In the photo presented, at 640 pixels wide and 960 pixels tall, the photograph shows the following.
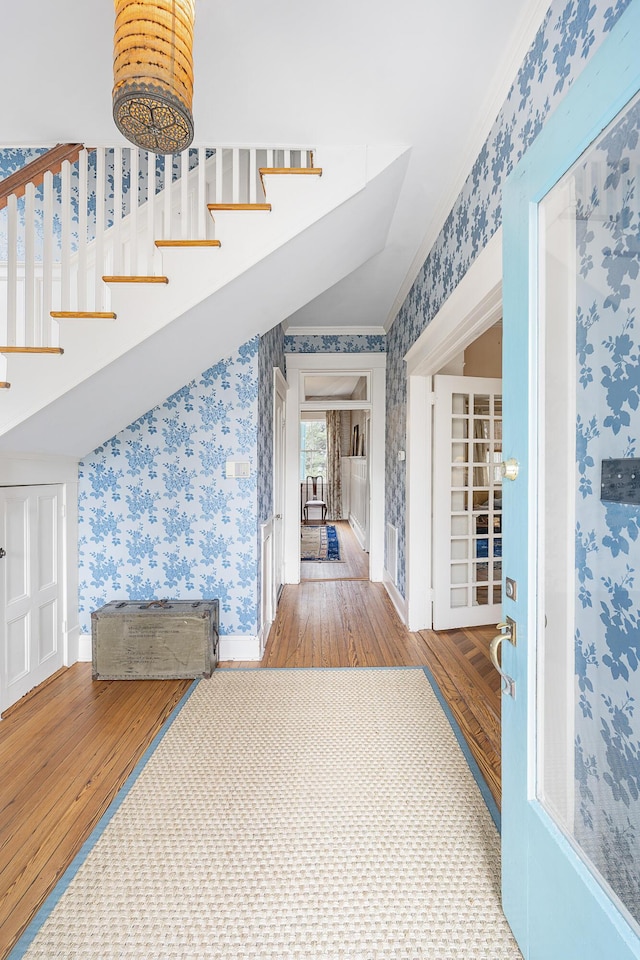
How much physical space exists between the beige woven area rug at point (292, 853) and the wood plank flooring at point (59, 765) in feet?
0.27

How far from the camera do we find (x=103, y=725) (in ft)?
Result: 7.19

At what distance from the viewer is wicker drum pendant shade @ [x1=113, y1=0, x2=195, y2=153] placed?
3.25ft

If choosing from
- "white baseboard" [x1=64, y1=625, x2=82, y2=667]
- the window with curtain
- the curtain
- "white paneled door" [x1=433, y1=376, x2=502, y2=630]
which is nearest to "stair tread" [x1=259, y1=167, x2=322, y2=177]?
"white paneled door" [x1=433, y1=376, x2=502, y2=630]

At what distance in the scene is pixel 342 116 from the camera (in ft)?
6.31

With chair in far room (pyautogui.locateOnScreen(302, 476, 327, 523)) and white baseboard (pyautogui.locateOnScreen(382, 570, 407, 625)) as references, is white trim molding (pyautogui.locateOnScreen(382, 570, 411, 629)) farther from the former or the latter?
chair in far room (pyautogui.locateOnScreen(302, 476, 327, 523))

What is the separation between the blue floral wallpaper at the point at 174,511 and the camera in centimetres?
289

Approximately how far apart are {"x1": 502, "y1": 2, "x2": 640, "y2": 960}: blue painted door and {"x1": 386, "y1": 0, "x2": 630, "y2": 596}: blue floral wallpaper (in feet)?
1.50

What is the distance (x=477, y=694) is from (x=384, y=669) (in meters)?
0.54

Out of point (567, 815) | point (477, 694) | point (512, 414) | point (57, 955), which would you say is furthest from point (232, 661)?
point (512, 414)

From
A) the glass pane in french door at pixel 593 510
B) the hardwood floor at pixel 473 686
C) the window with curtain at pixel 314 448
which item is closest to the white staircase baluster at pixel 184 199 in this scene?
the glass pane in french door at pixel 593 510

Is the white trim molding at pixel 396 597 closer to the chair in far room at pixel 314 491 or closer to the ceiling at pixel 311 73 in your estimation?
the ceiling at pixel 311 73

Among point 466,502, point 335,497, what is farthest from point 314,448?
point 466,502

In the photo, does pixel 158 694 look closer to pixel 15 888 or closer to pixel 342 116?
pixel 15 888

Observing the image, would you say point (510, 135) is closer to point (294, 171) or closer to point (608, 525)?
point (294, 171)
